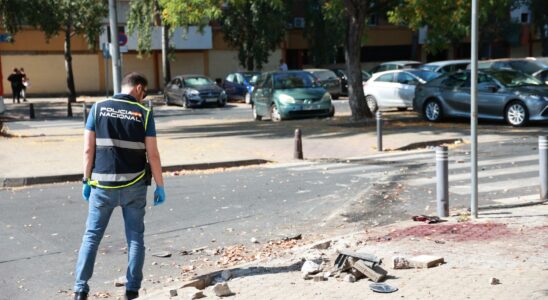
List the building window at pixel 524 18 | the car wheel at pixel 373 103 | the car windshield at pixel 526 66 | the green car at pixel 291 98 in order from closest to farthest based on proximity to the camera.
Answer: the green car at pixel 291 98 < the car wheel at pixel 373 103 < the car windshield at pixel 526 66 < the building window at pixel 524 18

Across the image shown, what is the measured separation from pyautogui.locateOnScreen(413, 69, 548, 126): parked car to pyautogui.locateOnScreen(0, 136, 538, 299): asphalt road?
4953 millimetres

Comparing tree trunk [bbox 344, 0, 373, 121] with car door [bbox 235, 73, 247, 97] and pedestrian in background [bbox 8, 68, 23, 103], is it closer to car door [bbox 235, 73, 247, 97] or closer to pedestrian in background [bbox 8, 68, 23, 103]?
car door [bbox 235, 73, 247, 97]

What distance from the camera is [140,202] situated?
236 inches

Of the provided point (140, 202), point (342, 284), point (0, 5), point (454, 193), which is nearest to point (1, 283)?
point (140, 202)

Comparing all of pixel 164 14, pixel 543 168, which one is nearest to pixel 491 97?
pixel 164 14

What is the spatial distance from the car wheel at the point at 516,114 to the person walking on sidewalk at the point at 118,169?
15.1m

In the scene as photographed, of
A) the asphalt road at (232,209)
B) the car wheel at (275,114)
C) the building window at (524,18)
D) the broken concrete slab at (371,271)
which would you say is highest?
the building window at (524,18)

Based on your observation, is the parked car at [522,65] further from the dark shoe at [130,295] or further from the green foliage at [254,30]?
the dark shoe at [130,295]

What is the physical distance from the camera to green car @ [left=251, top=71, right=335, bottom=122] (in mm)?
23188

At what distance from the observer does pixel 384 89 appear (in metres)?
26.2

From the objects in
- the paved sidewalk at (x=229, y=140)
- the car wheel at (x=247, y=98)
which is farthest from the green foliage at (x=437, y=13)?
the car wheel at (x=247, y=98)

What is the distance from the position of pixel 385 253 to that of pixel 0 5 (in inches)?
753

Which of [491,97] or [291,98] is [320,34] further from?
[491,97]

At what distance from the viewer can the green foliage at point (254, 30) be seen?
43.7 meters
